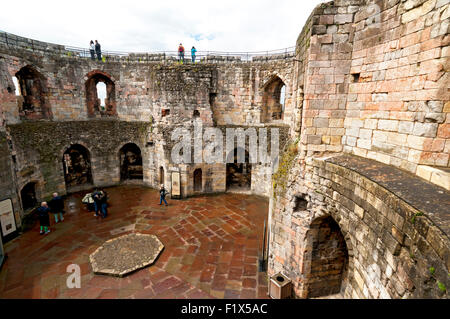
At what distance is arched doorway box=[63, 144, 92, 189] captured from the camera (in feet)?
41.3

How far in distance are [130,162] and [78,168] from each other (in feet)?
9.79

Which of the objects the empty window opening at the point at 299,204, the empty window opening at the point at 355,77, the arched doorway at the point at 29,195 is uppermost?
the empty window opening at the point at 355,77

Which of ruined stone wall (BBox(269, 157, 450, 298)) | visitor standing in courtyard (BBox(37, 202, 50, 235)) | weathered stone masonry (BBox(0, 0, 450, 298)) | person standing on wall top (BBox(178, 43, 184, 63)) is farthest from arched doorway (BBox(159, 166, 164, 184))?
ruined stone wall (BBox(269, 157, 450, 298))

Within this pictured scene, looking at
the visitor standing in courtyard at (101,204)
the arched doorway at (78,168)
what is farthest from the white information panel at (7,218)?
the arched doorway at (78,168)

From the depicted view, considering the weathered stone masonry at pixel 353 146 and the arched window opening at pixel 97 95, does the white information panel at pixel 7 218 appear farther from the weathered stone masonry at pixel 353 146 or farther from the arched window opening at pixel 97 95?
the arched window opening at pixel 97 95

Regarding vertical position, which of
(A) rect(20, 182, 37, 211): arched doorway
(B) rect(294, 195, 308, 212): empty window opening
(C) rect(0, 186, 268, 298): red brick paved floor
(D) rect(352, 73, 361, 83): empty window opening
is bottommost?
Answer: (C) rect(0, 186, 268, 298): red brick paved floor

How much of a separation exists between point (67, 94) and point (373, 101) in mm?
13551

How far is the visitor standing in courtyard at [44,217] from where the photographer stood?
7.58m

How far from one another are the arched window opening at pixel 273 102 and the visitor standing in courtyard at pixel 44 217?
33.1 ft

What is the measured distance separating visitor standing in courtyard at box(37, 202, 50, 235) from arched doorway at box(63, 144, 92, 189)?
499 centimetres

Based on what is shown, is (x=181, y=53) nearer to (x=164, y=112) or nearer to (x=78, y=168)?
(x=164, y=112)

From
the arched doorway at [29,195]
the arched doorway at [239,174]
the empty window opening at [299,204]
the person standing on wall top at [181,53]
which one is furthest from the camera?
the arched doorway at [239,174]

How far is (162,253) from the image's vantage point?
6922mm

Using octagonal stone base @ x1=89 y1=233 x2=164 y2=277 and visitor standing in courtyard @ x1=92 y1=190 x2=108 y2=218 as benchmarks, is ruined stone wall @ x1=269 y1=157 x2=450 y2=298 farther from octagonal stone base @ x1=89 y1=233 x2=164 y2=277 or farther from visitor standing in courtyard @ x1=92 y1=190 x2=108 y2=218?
visitor standing in courtyard @ x1=92 y1=190 x2=108 y2=218
